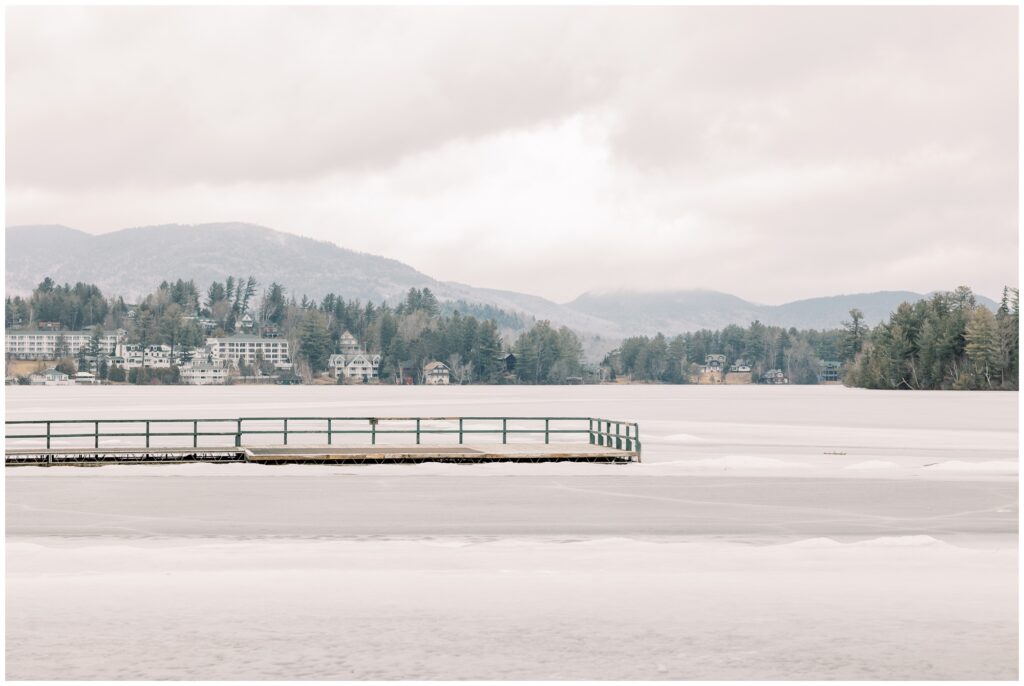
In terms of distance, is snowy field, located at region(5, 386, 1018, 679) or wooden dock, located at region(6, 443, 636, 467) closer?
snowy field, located at region(5, 386, 1018, 679)

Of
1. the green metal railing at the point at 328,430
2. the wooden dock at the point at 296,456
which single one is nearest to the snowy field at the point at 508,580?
the green metal railing at the point at 328,430

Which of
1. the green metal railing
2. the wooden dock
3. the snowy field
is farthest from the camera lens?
the wooden dock

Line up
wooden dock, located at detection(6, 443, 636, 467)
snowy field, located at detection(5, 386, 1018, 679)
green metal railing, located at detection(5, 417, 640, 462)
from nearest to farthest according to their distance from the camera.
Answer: snowy field, located at detection(5, 386, 1018, 679) < green metal railing, located at detection(5, 417, 640, 462) < wooden dock, located at detection(6, 443, 636, 467)

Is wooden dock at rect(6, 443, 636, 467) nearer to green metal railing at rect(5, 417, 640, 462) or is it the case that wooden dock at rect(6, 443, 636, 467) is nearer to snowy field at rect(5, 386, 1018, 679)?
green metal railing at rect(5, 417, 640, 462)

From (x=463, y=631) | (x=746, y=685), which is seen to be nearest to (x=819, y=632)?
(x=746, y=685)

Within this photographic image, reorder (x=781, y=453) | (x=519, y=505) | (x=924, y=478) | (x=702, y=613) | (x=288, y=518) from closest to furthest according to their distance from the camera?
(x=702, y=613), (x=288, y=518), (x=519, y=505), (x=924, y=478), (x=781, y=453)

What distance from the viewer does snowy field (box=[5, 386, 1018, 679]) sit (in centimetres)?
1194

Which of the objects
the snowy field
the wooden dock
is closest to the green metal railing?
the wooden dock

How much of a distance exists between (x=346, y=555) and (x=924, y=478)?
2400cm

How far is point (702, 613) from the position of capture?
14156 millimetres

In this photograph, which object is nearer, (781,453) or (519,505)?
(519,505)

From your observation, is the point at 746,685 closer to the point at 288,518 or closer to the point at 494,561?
the point at 494,561

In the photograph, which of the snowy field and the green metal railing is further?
the green metal railing

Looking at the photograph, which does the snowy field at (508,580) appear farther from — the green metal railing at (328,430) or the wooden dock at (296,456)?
the wooden dock at (296,456)
